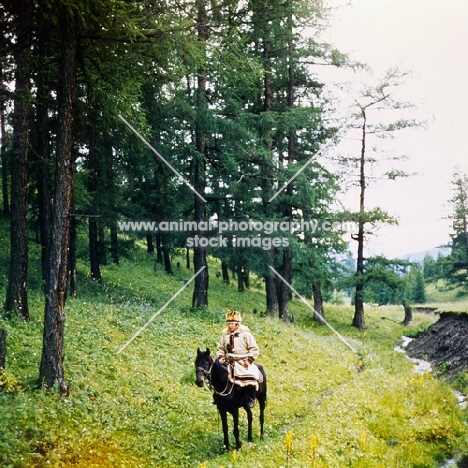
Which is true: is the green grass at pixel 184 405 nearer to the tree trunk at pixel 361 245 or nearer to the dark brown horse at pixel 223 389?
the dark brown horse at pixel 223 389

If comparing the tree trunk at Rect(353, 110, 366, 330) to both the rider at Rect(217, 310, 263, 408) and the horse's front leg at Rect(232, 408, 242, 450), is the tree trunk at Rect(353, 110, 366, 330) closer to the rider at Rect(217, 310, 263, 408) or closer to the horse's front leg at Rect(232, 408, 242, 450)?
the rider at Rect(217, 310, 263, 408)

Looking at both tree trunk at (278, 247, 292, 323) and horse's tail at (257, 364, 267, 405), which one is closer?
horse's tail at (257, 364, 267, 405)

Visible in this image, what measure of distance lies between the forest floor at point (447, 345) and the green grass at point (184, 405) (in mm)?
1469

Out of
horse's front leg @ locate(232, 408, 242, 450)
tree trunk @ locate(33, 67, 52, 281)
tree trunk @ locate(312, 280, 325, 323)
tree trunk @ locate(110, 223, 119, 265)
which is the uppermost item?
tree trunk @ locate(33, 67, 52, 281)

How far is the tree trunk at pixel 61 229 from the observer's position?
8859mm

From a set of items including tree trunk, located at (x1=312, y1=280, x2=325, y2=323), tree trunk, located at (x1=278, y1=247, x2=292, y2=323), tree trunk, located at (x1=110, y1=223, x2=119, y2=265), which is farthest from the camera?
tree trunk, located at (x1=312, y1=280, x2=325, y2=323)

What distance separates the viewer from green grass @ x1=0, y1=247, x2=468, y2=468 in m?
8.09

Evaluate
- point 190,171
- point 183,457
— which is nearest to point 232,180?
point 190,171

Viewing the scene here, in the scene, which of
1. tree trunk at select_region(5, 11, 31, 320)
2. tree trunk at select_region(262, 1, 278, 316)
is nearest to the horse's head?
tree trunk at select_region(5, 11, 31, 320)

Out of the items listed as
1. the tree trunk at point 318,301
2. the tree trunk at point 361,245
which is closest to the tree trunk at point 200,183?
the tree trunk at point 318,301

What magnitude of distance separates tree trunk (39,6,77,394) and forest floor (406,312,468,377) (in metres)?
13.6

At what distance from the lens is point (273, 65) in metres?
22.6

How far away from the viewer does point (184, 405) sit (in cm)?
1060

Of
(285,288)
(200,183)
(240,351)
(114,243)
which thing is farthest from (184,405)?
(114,243)
